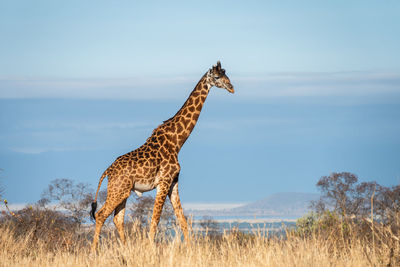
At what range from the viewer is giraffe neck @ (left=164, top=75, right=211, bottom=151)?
1481 cm

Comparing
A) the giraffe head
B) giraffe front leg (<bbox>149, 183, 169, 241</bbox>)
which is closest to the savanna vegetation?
giraffe front leg (<bbox>149, 183, 169, 241</bbox>)

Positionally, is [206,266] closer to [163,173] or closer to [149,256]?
[149,256]

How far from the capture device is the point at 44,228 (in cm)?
1931

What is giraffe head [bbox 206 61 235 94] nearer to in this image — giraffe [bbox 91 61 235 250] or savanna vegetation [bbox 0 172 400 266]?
giraffe [bbox 91 61 235 250]

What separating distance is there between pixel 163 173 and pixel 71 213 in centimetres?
1640

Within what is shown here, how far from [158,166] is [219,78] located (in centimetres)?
247

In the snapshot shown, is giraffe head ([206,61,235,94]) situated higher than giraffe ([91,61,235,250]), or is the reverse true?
giraffe head ([206,61,235,94])

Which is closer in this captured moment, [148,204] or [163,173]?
[163,173]

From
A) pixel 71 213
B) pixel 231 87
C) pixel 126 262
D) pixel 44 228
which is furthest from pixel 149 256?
pixel 71 213

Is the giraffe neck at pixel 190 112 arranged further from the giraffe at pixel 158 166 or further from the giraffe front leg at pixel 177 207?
the giraffe front leg at pixel 177 207

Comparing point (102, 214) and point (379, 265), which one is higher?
point (102, 214)

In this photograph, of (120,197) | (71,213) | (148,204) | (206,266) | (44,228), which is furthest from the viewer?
(148,204)

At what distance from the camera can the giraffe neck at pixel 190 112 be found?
14812 mm

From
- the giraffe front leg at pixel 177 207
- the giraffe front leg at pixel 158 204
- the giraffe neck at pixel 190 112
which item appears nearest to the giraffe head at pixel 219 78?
the giraffe neck at pixel 190 112
